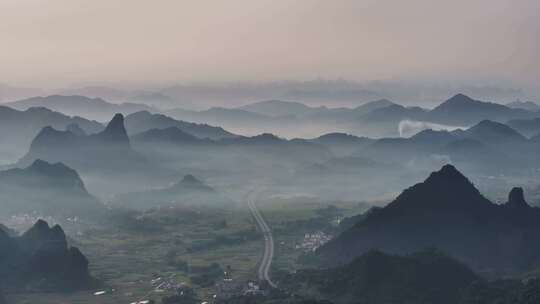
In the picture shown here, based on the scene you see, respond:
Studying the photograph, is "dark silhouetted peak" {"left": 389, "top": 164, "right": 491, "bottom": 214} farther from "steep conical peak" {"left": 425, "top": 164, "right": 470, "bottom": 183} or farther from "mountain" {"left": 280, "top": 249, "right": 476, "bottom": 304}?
"mountain" {"left": 280, "top": 249, "right": 476, "bottom": 304}

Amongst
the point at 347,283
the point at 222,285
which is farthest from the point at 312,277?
the point at 222,285

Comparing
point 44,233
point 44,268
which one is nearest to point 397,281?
point 44,268

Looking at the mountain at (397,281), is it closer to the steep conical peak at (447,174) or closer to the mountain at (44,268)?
the steep conical peak at (447,174)

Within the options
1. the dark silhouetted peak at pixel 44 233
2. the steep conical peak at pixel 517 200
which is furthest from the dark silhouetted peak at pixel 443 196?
the dark silhouetted peak at pixel 44 233

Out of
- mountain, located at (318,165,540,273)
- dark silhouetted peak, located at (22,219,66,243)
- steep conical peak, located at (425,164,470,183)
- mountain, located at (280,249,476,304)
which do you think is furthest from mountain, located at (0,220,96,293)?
steep conical peak, located at (425,164,470,183)

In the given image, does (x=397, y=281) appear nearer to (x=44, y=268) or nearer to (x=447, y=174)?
(x=447, y=174)

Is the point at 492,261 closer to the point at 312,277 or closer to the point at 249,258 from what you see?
the point at 312,277
